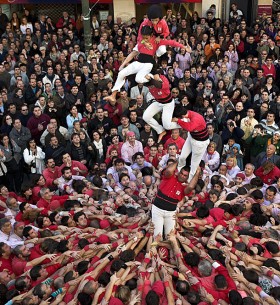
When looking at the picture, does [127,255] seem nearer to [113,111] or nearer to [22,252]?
[22,252]

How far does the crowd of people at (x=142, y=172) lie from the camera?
205 inches

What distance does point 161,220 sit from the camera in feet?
18.7

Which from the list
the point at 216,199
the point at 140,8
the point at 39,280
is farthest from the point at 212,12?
the point at 39,280

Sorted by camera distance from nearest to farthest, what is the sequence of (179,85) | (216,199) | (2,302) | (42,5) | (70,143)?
(2,302) < (216,199) < (70,143) < (179,85) < (42,5)

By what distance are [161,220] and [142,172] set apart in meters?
Result: 1.62

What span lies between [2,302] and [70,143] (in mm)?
3496

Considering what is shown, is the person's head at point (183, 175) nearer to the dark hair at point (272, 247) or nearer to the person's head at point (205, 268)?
the person's head at point (205, 268)

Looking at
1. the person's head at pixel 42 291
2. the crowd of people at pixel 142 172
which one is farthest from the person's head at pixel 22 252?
the person's head at pixel 42 291

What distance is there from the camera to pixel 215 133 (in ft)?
26.8

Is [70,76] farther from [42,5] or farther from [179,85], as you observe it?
[42,5]

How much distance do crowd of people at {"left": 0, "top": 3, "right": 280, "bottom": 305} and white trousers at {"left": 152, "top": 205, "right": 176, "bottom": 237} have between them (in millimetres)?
16

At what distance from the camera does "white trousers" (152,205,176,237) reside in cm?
565

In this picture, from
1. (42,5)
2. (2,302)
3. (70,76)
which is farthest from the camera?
(42,5)

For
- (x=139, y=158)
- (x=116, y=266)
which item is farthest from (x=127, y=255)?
(x=139, y=158)
